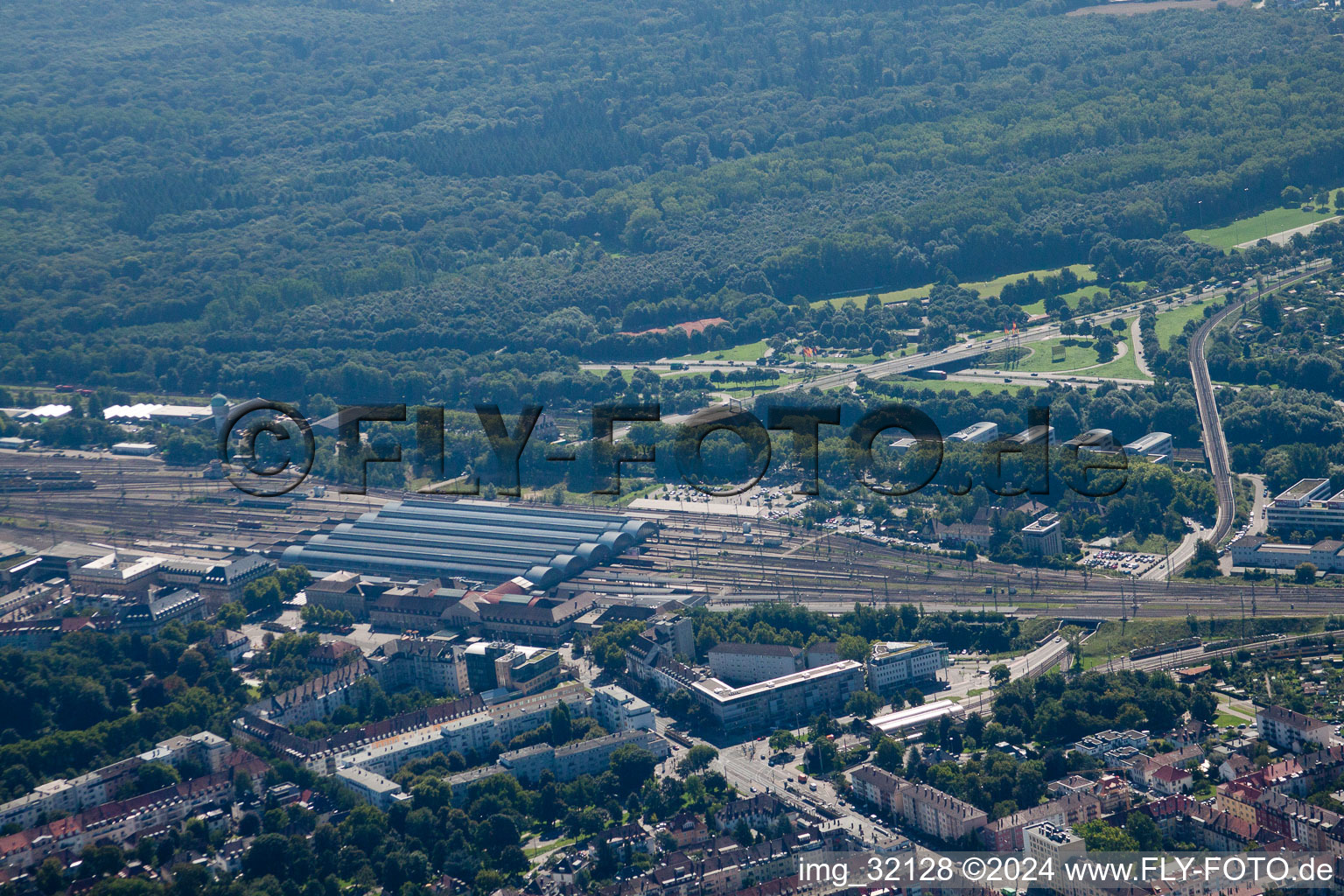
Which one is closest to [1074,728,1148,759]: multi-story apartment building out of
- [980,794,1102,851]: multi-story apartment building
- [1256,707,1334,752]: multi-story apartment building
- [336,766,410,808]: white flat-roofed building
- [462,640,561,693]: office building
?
[1256,707,1334,752]: multi-story apartment building

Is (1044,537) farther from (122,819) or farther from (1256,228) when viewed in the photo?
(1256,228)

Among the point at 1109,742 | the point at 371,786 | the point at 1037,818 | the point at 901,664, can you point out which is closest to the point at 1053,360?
the point at 901,664

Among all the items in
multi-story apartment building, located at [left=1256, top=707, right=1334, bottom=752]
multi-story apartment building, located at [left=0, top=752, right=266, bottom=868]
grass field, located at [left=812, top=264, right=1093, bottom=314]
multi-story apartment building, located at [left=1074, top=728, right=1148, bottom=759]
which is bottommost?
multi-story apartment building, located at [left=0, top=752, right=266, bottom=868]

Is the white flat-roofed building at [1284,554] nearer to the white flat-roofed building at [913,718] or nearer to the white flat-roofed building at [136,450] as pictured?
the white flat-roofed building at [913,718]

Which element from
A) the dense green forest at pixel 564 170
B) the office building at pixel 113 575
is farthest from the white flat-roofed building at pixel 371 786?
the dense green forest at pixel 564 170

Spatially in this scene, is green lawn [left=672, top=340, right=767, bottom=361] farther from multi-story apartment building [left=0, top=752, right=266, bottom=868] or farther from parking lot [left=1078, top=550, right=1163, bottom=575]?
multi-story apartment building [left=0, top=752, right=266, bottom=868]
